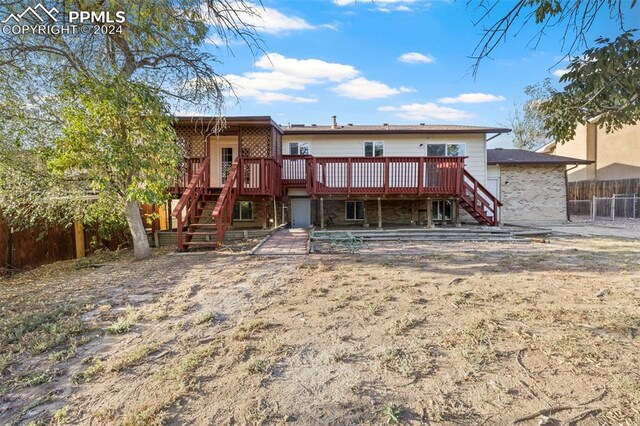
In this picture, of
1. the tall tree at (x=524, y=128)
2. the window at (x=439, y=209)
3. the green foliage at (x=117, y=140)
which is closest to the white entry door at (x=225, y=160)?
the green foliage at (x=117, y=140)

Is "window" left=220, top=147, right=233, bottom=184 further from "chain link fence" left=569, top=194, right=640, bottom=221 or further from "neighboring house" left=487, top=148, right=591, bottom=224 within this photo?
"chain link fence" left=569, top=194, right=640, bottom=221

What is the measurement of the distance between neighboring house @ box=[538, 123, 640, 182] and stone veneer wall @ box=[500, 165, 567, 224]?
6602 mm

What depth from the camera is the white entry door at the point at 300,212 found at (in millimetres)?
14680

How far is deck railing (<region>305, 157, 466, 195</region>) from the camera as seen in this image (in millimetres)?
11586

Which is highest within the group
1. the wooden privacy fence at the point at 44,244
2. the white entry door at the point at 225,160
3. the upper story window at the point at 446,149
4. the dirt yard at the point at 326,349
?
the upper story window at the point at 446,149

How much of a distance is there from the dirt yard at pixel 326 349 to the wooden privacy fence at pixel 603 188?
1881cm

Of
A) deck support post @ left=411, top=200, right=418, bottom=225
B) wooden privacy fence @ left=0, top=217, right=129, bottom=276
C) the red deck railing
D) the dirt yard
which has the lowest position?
the dirt yard

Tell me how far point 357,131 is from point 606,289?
35.8 ft

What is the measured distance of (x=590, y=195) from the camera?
Answer: 21.7 metres

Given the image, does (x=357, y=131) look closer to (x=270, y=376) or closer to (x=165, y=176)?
(x=165, y=176)

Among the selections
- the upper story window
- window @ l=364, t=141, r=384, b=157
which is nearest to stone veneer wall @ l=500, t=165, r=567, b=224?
Result: the upper story window

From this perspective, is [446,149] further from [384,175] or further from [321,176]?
[321,176]

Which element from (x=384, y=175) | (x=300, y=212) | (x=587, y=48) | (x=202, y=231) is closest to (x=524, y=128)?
(x=384, y=175)

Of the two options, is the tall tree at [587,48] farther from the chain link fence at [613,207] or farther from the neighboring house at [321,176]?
the chain link fence at [613,207]
